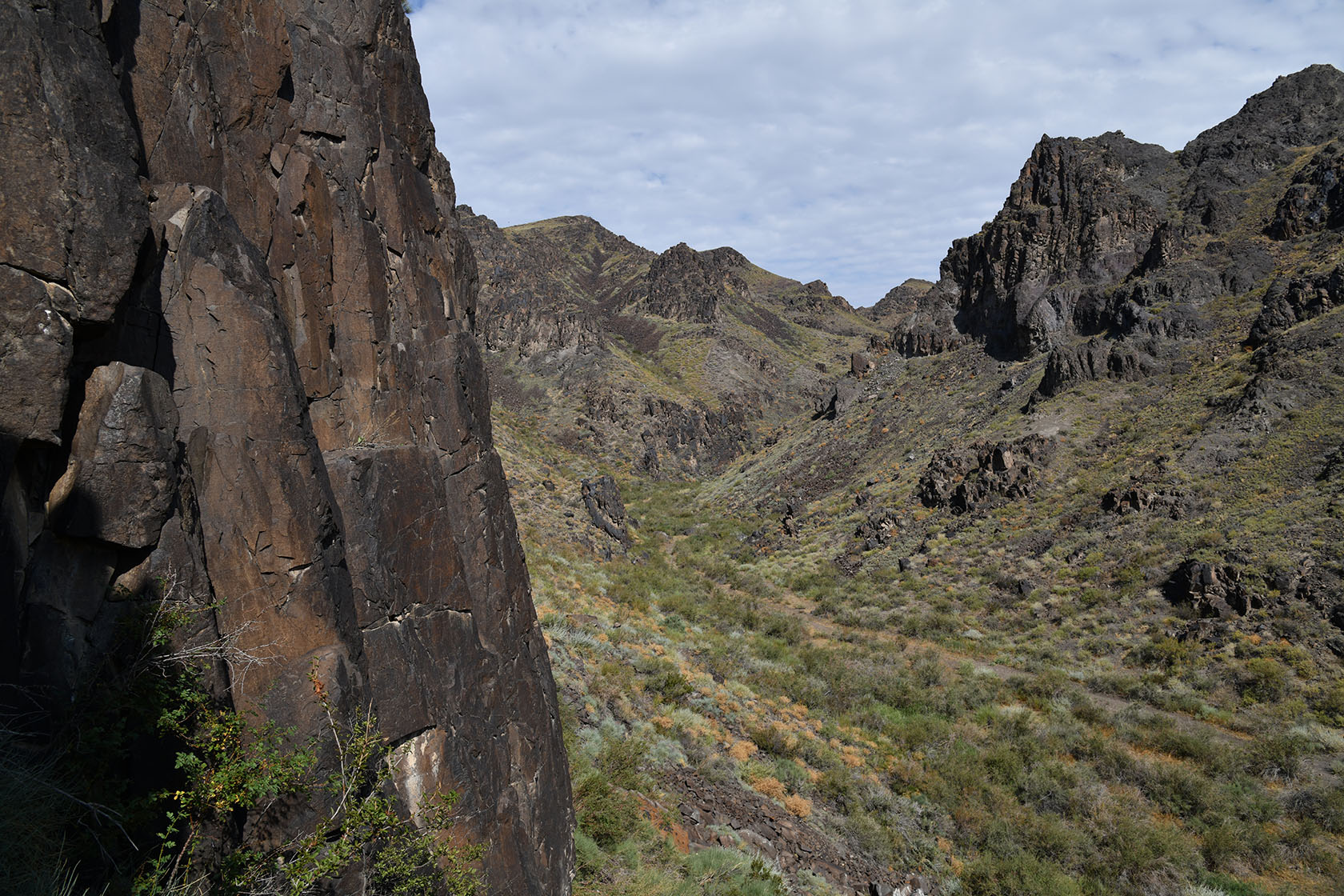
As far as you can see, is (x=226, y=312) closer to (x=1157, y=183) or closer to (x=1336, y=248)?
(x=1336, y=248)

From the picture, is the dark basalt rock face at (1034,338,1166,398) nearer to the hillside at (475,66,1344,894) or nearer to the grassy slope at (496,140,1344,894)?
the hillside at (475,66,1344,894)

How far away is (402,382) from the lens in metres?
7.27

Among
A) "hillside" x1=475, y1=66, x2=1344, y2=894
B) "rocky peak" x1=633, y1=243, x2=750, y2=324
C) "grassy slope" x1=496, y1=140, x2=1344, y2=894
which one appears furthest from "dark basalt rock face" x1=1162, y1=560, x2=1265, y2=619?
"rocky peak" x1=633, y1=243, x2=750, y2=324

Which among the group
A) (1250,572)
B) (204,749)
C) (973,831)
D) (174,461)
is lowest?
(973,831)

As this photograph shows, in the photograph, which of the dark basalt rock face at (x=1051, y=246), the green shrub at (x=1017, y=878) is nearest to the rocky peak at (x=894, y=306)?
the dark basalt rock face at (x=1051, y=246)

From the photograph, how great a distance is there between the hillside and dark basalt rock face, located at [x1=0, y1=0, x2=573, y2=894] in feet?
14.8

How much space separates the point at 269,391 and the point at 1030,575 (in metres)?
28.8

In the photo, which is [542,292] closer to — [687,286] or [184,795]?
[687,286]

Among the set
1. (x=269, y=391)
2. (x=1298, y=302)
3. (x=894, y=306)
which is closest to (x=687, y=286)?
(x=894, y=306)

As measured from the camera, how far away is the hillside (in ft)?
41.3

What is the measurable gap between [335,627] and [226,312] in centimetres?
287

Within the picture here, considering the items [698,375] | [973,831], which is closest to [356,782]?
[973,831]

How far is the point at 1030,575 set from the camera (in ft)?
84.8

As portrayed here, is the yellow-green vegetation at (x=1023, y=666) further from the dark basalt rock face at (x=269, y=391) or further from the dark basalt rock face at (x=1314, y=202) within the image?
the dark basalt rock face at (x=1314, y=202)
